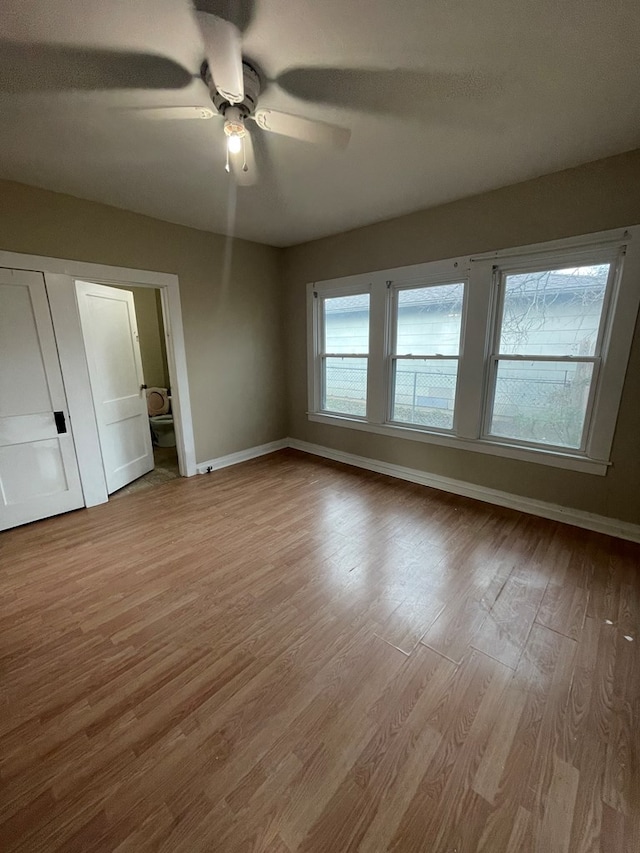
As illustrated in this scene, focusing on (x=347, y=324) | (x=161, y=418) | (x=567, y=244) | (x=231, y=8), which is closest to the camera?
(x=231, y=8)

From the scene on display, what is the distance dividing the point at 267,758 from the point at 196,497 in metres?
2.40

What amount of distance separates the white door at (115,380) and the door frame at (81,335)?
0.09 metres

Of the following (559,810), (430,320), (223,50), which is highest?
(223,50)

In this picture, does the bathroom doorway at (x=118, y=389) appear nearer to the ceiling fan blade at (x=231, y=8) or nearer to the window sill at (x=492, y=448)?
the window sill at (x=492, y=448)

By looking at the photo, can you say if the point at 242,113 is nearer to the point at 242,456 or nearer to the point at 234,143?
the point at 234,143

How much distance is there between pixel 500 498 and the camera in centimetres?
304

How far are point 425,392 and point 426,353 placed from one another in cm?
39

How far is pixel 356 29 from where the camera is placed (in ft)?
4.21

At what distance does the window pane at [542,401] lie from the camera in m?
2.61

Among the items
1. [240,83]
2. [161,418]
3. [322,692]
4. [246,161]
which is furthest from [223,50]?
[161,418]

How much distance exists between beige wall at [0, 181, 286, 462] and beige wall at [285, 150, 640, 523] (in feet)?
2.67

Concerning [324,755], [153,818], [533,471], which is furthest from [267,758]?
[533,471]

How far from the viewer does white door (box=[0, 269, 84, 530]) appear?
101 inches

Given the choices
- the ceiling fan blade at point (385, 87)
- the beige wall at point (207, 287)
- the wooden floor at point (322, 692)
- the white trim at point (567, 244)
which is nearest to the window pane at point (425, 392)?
the white trim at point (567, 244)
